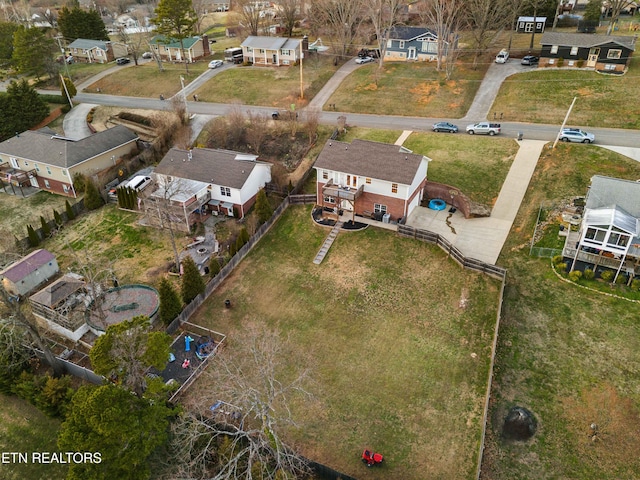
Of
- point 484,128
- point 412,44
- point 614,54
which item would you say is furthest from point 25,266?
point 614,54

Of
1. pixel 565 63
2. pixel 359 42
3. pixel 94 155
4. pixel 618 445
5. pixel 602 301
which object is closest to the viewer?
pixel 618 445

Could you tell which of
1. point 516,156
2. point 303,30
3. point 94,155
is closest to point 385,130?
point 516,156

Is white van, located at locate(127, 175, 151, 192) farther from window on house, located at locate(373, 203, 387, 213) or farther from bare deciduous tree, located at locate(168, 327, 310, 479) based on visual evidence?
window on house, located at locate(373, 203, 387, 213)

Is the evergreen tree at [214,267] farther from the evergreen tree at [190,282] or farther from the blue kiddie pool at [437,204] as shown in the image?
the blue kiddie pool at [437,204]

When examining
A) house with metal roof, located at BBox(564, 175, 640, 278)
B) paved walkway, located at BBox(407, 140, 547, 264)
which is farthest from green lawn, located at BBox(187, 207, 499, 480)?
house with metal roof, located at BBox(564, 175, 640, 278)

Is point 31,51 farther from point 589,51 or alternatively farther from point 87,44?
point 589,51

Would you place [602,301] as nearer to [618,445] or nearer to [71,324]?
[618,445]
